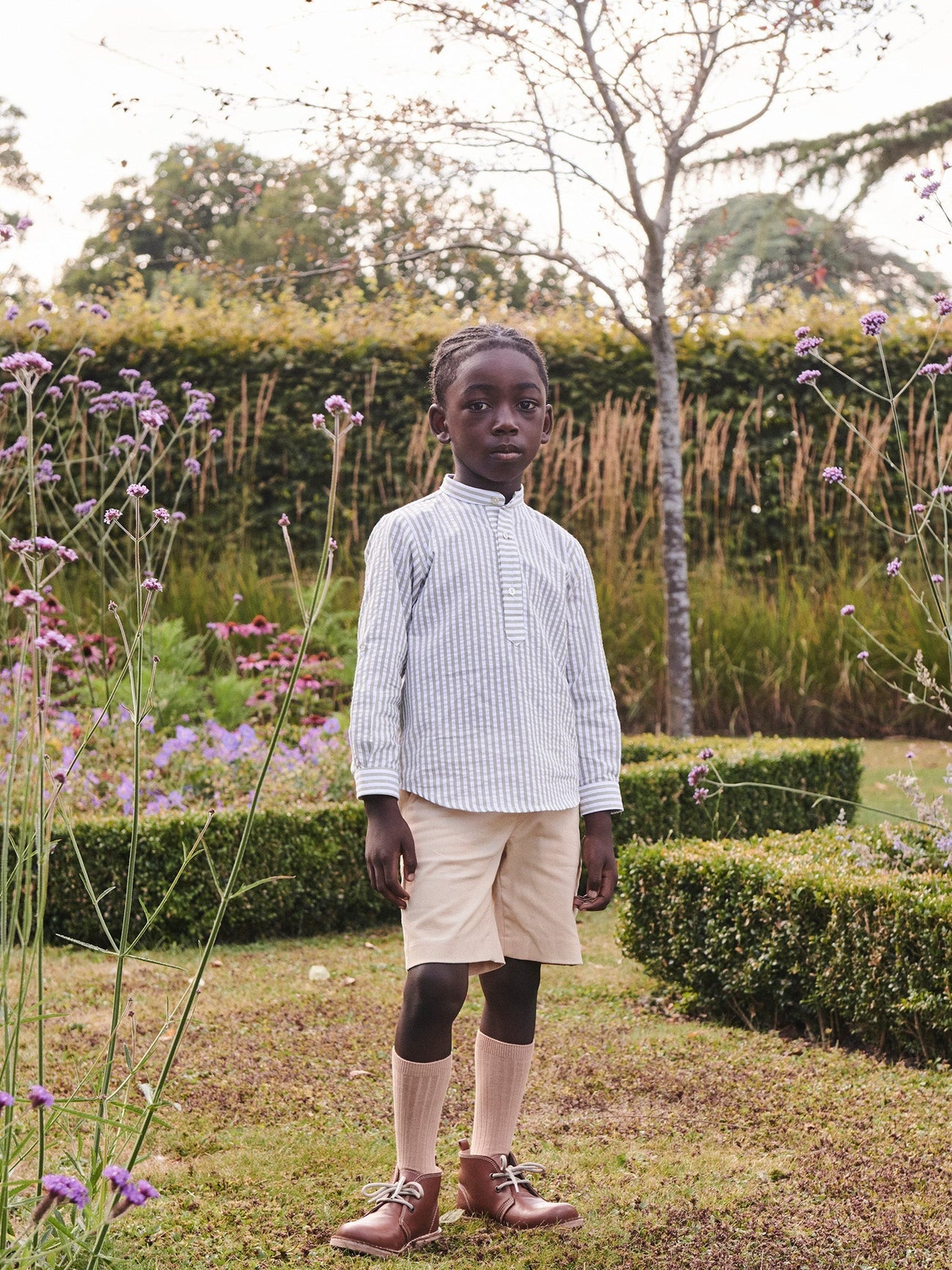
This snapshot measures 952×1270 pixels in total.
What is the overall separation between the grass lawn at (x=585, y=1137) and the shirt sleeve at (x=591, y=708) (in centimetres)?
79

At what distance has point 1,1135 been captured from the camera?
1.86 metres

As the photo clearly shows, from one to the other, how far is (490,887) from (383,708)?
0.39m

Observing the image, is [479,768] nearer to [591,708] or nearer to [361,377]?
[591,708]

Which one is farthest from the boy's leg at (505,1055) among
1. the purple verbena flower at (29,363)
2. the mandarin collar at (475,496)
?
the purple verbena flower at (29,363)

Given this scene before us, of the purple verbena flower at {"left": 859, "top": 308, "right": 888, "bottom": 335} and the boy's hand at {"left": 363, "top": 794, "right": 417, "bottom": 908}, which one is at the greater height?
the purple verbena flower at {"left": 859, "top": 308, "right": 888, "bottom": 335}


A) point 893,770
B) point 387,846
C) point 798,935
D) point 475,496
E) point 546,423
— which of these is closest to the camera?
point 387,846

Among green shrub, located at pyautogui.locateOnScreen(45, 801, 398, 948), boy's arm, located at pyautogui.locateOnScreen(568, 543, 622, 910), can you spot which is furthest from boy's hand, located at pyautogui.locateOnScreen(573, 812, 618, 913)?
green shrub, located at pyautogui.locateOnScreen(45, 801, 398, 948)

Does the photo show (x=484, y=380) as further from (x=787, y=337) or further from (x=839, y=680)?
(x=787, y=337)

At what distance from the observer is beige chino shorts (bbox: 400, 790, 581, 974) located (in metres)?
2.30

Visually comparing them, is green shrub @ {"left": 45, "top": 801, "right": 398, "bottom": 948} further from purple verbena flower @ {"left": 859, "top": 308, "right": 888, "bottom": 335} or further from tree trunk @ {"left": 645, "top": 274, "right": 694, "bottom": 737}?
purple verbena flower @ {"left": 859, "top": 308, "right": 888, "bottom": 335}

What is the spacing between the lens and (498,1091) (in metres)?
2.49

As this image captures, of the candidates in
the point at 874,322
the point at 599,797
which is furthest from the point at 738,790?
the point at 599,797

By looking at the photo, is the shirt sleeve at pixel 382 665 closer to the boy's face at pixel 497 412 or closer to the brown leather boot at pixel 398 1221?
the boy's face at pixel 497 412

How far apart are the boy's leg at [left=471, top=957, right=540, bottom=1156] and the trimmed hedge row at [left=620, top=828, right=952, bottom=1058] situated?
1223 millimetres
